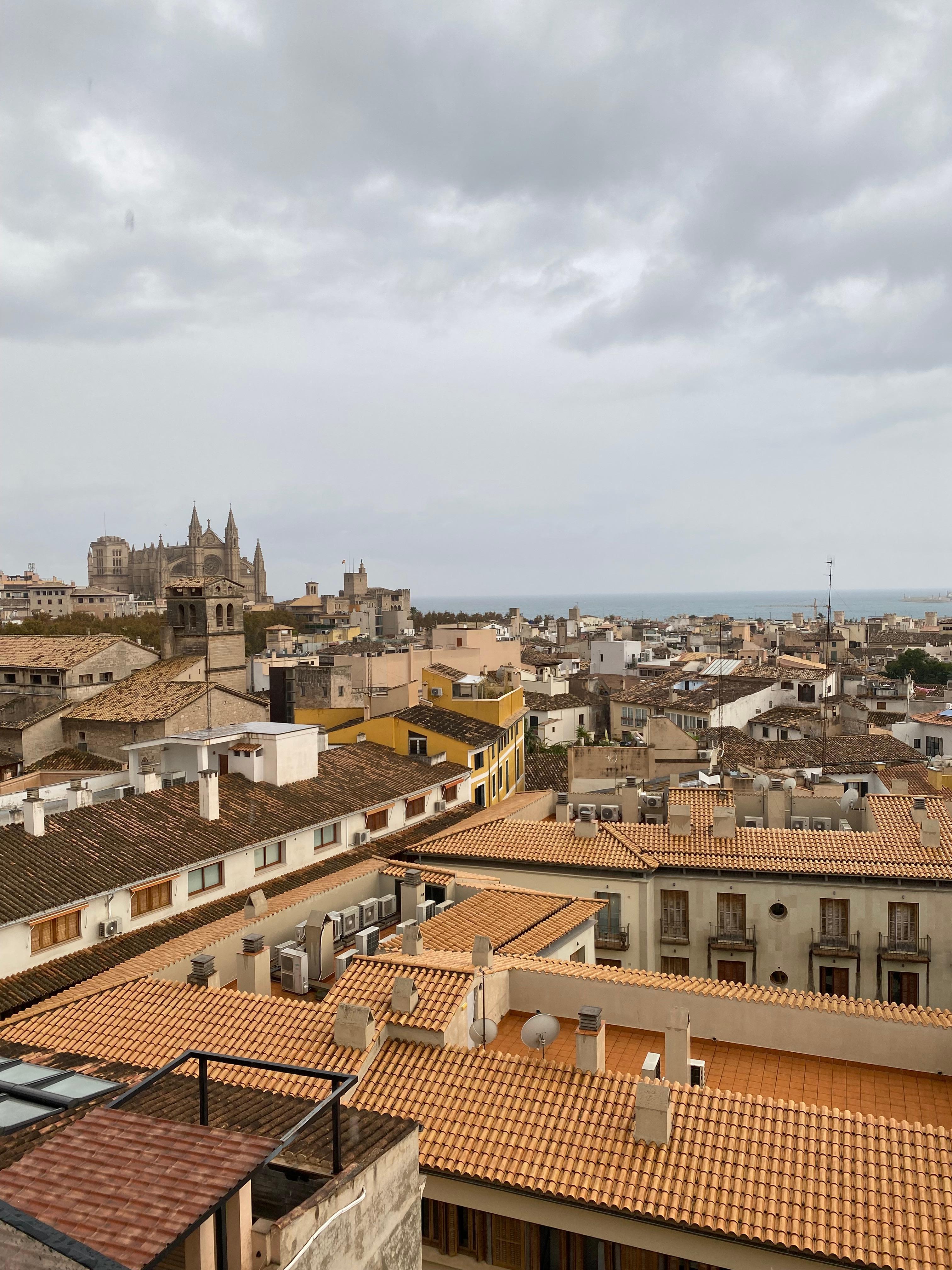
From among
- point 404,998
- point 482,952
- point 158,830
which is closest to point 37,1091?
point 404,998

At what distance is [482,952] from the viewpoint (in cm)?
1218

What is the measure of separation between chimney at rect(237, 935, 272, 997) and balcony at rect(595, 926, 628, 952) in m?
8.03

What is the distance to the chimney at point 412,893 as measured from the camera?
1716 cm

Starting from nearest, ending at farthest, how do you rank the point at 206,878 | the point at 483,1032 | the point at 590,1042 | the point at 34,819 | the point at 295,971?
the point at 590,1042 < the point at 483,1032 < the point at 295,971 < the point at 34,819 < the point at 206,878

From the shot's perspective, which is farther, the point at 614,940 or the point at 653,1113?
the point at 614,940

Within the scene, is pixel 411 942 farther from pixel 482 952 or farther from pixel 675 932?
pixel 675 932

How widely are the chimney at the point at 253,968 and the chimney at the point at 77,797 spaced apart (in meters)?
9.65

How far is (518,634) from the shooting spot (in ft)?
367

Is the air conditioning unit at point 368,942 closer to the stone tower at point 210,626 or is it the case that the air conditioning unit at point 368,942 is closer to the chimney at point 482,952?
the chimney at point 482,952

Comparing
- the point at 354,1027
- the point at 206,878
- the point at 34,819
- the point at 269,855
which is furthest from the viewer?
the point at 269,855

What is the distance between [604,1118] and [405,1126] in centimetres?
381

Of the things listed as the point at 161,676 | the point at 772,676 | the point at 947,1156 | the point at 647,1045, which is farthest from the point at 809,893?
the point at 772,676

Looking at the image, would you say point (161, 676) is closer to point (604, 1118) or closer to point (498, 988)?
point (498, 988)

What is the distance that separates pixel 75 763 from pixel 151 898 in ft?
72.0
